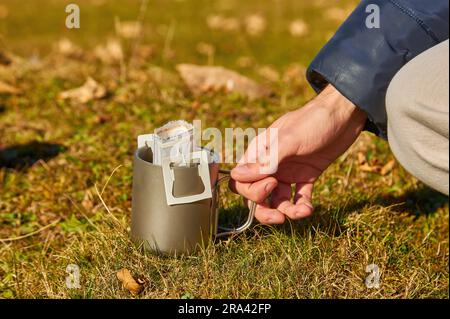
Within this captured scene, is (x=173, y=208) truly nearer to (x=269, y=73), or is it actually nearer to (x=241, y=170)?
(x=241, y=170)

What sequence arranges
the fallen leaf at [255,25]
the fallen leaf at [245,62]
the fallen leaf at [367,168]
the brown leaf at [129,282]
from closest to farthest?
the brown leaf at [129,282], the fallen leaf at [367,168], the fallen leaf at [245,62], the fallen leaf at [255,25]

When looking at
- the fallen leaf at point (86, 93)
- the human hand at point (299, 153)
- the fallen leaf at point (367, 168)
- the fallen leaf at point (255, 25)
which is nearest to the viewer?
the human hand at point (299, 153)

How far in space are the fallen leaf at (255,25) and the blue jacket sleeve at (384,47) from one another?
19.3 feet

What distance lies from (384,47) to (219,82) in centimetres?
266

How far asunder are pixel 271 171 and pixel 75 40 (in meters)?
6.13

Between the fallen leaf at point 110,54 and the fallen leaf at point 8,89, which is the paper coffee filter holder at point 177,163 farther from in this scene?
the fallen leaf at point 110,54

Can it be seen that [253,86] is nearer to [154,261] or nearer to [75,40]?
[154,261]

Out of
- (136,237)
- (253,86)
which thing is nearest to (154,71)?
(253,86)

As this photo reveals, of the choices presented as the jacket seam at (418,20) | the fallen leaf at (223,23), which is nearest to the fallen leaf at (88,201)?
the jacket seam at (418,20)

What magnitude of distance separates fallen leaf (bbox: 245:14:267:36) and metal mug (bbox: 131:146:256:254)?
19.6ft

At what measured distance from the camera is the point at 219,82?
492 centimetres

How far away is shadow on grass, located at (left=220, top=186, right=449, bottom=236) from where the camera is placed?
2.71 meters

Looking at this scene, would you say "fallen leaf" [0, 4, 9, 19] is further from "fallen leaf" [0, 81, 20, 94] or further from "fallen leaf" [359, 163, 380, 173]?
"fallen leaf" [359, 163, 380, 173]

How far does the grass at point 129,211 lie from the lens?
2354mm
